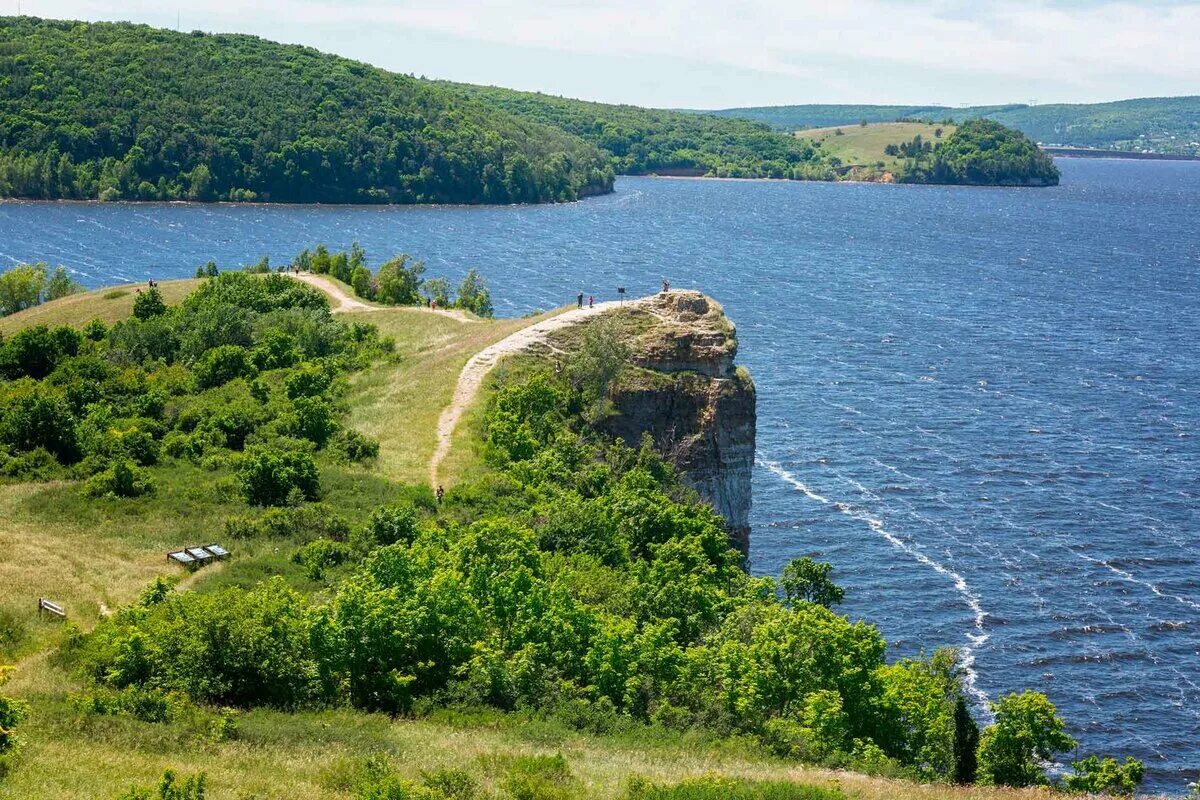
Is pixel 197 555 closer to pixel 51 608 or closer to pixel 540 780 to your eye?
pixel 51 608

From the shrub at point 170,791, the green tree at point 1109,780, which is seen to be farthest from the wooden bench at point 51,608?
the green tree at point 1109,780

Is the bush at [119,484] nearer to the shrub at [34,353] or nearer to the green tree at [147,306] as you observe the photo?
the shrub at [34,353]

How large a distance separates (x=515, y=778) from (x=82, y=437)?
44175 mm

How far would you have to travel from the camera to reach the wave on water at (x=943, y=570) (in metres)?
61.4

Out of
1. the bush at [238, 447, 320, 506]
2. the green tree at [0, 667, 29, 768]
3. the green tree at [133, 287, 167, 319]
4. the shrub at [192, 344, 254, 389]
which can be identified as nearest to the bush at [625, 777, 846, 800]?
the green tree at [0, 667, 29, 768]

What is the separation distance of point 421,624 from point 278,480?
2036 cm

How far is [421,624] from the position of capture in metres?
41.5

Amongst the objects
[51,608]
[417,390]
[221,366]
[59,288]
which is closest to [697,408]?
[417,390]

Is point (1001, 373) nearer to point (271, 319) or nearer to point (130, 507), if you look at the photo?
point (271, 319)

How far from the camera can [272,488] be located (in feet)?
196

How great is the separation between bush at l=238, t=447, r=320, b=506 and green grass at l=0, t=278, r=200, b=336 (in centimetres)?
4394

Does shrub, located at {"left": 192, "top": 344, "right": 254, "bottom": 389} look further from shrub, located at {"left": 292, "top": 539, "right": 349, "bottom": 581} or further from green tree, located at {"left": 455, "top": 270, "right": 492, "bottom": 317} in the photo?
green tree, located at {"left": 455, "top": 270, "right": 492, "bottom": 317}

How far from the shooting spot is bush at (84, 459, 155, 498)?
59875mm

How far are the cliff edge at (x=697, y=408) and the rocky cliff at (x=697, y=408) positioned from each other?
0.06m
